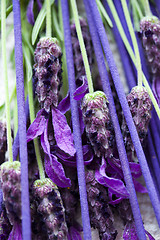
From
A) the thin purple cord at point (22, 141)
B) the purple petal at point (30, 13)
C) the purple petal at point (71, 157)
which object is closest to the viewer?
the thin purple cord at point (22, 141)

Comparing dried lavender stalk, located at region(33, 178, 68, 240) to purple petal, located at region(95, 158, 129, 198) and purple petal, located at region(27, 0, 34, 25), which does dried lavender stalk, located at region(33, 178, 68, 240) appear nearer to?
purple petal, located at region(95, 158, 129, 198)

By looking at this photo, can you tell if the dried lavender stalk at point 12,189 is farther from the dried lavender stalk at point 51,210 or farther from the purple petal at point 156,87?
the purple petal at point 156,87

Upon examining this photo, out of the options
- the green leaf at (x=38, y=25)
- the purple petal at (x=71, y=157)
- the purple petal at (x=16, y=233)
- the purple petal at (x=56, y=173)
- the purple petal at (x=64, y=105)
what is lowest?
the purple petal at (x=16, y=233)

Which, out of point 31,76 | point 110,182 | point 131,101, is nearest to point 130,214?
point 110,182

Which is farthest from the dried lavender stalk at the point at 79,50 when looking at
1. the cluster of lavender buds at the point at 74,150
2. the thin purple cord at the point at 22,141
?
the thin purple cord at the point at 22,141

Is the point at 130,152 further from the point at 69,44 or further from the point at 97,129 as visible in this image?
the point at 69,44

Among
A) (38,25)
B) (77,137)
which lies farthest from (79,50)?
(77,137)
